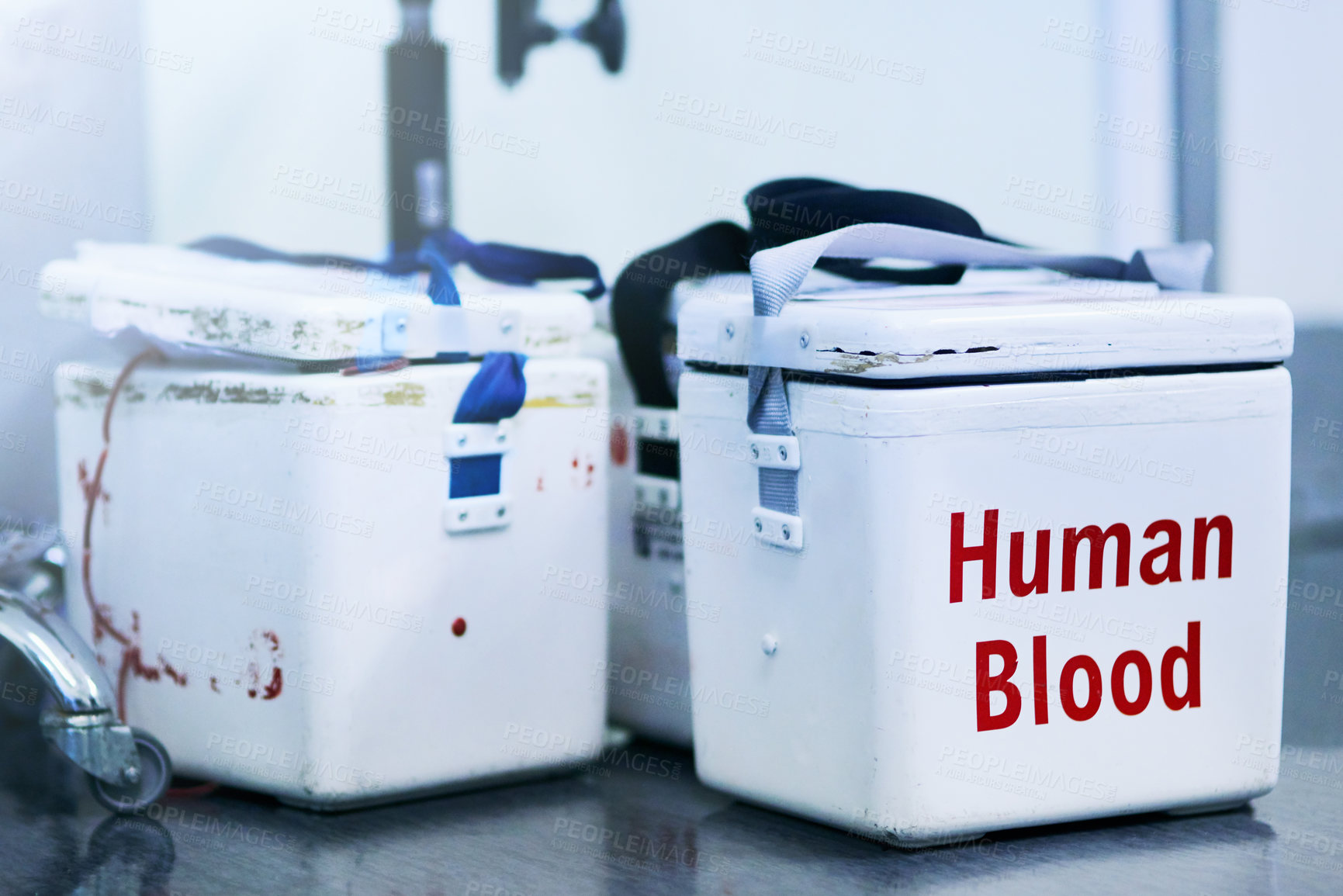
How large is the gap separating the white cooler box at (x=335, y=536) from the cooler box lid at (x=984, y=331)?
153 millimetres

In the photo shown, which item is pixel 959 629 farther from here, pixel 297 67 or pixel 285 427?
pixel 297 67

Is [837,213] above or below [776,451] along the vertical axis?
above

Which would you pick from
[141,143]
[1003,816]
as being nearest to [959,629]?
[1003,816]

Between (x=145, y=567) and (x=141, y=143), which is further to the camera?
(x=141, y=143)

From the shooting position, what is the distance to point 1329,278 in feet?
3.57

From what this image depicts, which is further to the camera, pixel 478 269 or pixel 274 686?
pixel 478 269

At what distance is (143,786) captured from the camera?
2.88 ft

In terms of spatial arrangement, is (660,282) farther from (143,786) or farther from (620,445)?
(143,786)

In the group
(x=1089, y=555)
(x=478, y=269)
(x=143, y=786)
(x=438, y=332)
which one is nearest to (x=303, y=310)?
(x=438, y=332)

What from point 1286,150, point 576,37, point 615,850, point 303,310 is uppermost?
point 576,37

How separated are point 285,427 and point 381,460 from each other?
0.06 m

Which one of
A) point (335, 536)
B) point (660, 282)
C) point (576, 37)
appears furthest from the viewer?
point (576, 37)

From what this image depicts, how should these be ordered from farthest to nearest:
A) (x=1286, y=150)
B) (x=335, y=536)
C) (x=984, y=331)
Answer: (x=1286, y=150) < (x=335, y=536) < (x=984, y=331)

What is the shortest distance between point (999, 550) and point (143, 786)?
57cm
